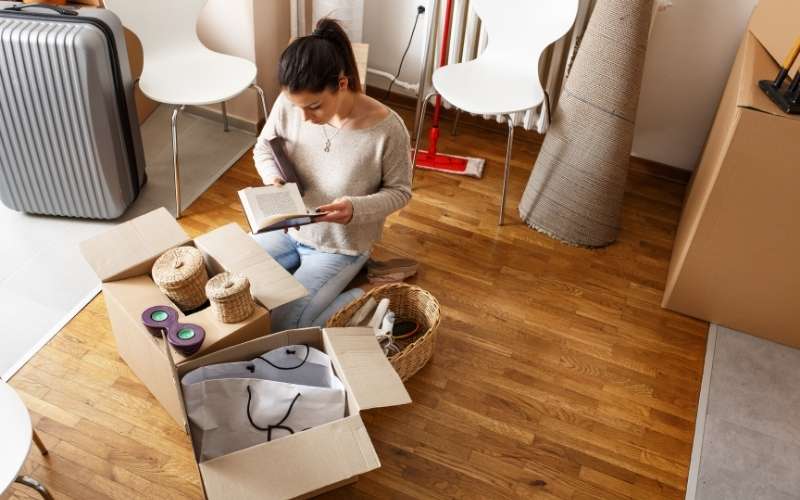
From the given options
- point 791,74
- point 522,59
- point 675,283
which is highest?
point 791,74

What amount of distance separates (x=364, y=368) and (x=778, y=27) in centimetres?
165

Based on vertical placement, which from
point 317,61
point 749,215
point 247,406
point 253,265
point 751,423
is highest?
point 317,61

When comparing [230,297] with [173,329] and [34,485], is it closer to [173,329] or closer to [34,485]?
[173,329]

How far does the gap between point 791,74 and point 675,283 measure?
2.31 ft

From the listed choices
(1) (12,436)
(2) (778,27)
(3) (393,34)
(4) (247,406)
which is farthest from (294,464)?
(3) (393,34)

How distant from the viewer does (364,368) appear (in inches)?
64.9

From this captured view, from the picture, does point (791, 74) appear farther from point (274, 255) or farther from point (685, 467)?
point (274, 255)

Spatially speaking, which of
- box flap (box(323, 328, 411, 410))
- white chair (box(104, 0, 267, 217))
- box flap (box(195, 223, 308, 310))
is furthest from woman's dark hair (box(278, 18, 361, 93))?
white chair (box(104, 0, 267, 217))

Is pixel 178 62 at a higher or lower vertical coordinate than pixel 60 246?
higher

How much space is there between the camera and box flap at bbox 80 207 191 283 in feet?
5.86

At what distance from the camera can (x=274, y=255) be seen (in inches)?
81.3

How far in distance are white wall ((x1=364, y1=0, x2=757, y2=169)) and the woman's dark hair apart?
1323 mm

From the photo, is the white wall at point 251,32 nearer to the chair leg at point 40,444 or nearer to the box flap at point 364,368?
the box flap at point 364,368

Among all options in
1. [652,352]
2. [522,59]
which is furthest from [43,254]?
[652,352]
